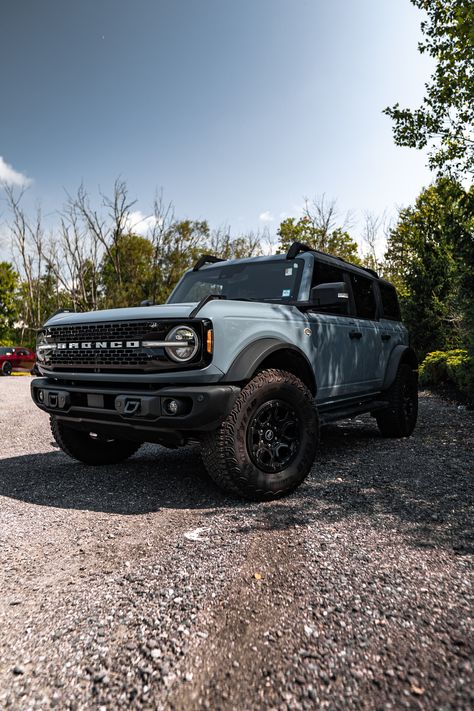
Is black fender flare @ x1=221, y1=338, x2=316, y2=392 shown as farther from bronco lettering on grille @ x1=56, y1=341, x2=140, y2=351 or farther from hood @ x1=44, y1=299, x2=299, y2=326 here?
bronco lettering on grille @ x1=56, y1=341, x2=140, y2=351

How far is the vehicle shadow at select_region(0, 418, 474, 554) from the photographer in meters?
2.95

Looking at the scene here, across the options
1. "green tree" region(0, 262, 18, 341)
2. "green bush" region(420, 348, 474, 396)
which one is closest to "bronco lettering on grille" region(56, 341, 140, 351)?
"green bush" region(420, 348, 474, 396)

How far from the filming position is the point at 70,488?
3.73 metres

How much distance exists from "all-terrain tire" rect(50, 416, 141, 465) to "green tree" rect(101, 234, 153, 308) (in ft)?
92.0

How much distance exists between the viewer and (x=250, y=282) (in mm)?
4359

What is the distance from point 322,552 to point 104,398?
1756 millimetres

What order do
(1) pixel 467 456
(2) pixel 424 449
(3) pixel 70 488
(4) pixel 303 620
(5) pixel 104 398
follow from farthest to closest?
1. (2) pixel 424 449
2. (1) pixel 467 456
3. (3) pixel 70 488
4. (5) pixel 104 398
5. (4) pixel 303 620

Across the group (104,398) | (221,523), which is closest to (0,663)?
(221,523)

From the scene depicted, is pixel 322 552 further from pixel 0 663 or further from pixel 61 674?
pixel 0 663

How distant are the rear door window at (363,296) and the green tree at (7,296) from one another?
34.8 metres

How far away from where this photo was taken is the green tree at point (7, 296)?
34.6 meters

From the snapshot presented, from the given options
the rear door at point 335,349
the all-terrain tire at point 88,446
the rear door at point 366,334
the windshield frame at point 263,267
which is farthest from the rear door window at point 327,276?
the all-terrain tire at point 88,446

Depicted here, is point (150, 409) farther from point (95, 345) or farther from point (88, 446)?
point (88, 446)

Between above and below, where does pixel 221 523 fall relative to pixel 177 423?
below
